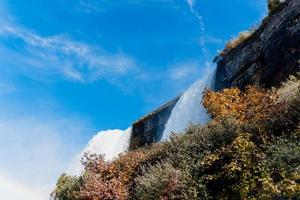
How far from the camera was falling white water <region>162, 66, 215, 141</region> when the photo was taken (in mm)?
32772

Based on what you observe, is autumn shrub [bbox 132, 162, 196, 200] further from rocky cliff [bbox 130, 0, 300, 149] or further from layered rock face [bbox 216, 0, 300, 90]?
layered rock face [bbox 216, 0, 300, 90]

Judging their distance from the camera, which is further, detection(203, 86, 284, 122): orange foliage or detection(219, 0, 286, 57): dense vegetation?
detection(219, 0, 286, 57): dense vegetation

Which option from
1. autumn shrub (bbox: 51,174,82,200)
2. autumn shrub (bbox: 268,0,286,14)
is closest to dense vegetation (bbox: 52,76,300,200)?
autumn shrub (bbox: 51,174,82,200)

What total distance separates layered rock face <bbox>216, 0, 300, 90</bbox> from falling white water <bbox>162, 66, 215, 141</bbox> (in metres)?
1.60

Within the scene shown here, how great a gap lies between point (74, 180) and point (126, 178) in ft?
15.5

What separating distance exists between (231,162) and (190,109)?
1915 centimetres

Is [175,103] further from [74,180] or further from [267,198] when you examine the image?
[267,198]

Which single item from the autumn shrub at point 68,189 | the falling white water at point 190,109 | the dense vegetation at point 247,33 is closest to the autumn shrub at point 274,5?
the dense vegetation at point 247,33

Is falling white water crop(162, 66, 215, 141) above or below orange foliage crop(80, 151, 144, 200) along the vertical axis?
above

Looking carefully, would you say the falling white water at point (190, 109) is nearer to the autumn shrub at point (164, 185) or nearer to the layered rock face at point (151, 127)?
the layered rock face at point (151, 127)

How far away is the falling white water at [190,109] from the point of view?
32.8 metres

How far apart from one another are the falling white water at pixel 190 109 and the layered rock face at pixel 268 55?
1603 millimetres

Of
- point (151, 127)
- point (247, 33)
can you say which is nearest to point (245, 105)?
point (247, 33)

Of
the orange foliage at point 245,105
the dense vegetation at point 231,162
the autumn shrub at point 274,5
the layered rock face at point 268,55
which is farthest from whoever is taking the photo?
the autumn shrub at point 274,5
